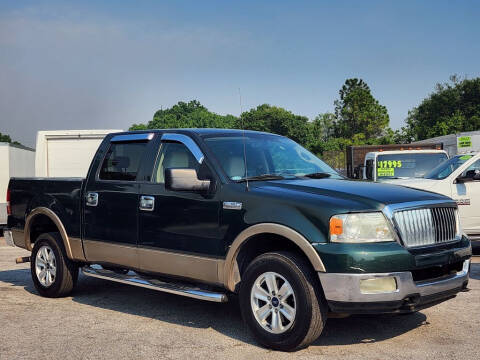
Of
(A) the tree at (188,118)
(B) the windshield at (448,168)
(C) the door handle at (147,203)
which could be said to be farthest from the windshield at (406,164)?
(A) the tree at (188,118)

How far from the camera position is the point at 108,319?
6387mm

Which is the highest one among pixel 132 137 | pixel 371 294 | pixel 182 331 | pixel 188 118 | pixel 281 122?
pixel 188 118

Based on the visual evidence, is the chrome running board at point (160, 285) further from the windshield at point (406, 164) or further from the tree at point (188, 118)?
the tree at point (188, 118)

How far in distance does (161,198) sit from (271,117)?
9513 centimetres

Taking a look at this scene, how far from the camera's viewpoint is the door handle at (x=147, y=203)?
20.2 ft

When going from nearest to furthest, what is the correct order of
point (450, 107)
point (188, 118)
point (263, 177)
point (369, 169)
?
point (263, 177) < point (369, 169) < point (450, 107) < point (188, 118)

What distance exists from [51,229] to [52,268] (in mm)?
643

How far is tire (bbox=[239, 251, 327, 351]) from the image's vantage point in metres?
4.89

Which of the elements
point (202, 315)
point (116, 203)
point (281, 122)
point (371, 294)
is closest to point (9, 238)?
point (116, 203)

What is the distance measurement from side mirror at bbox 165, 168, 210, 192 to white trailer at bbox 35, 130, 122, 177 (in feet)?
32.5

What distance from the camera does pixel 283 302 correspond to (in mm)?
5059

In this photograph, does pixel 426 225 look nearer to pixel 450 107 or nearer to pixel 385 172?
pixel 385 172

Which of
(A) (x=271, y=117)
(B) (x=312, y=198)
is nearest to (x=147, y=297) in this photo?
(B) (x=312, y=198)

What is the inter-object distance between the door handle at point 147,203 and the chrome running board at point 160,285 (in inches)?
28.5
